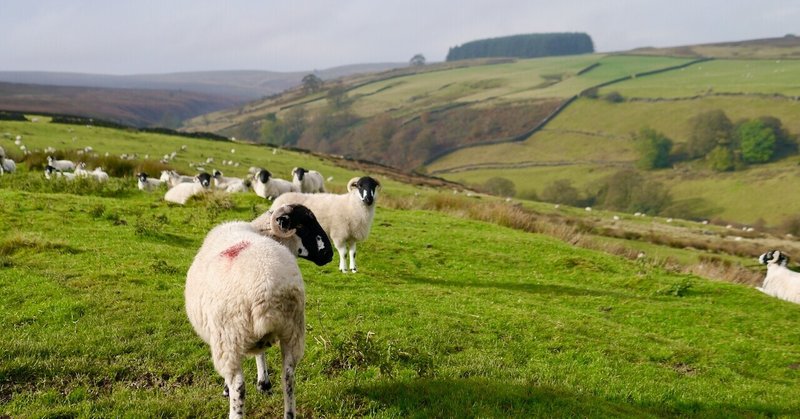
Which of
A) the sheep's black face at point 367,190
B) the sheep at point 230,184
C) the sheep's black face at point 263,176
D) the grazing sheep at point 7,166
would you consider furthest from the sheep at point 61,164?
the sheep's black face at point 367,190

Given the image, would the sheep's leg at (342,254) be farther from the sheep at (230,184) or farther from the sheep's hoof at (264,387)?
the sheep at (230,184)

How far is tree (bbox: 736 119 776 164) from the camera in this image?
89.5 m

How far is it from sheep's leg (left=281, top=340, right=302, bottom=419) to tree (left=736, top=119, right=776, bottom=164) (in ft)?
337

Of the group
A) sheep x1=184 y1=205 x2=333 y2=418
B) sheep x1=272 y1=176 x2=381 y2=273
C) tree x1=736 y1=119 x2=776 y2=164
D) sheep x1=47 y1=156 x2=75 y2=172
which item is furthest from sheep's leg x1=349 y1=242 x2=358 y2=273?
tree x1=736 y1=119 x2=776 y2=164

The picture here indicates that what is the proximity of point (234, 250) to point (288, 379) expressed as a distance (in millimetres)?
1450

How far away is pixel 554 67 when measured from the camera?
191 metres

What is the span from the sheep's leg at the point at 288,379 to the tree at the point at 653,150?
97.8 meters

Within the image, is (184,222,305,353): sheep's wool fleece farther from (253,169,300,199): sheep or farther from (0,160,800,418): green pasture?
(253,169,300,199): sheep

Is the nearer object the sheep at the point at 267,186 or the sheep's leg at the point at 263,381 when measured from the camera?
the sheep's leg at the point at 263,381

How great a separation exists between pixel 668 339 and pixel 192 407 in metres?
8.59

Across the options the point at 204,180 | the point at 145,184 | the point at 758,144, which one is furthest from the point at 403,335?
the point at 758,144

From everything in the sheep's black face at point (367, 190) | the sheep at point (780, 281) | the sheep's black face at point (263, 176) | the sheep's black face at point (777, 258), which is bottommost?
the sheep at point (780, 281)

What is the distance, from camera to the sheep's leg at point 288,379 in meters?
5.42

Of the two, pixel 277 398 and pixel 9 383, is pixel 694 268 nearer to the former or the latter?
pixel 277 398
